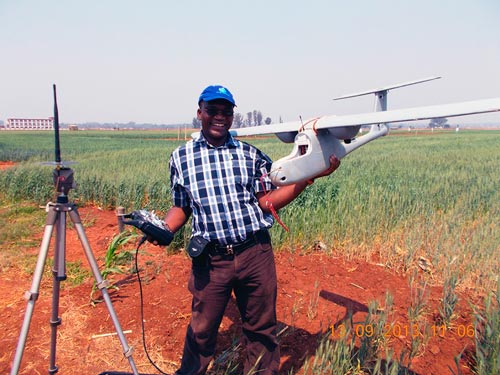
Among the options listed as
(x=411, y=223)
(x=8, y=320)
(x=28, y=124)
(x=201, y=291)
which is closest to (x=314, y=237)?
Answer: (x=411, y=223)

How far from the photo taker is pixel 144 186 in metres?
7.18

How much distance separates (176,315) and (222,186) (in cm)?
163

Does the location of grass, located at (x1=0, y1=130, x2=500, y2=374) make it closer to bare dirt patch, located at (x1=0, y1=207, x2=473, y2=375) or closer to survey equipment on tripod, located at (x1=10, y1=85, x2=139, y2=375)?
bare dirt patch, located at (x1=0, y1=207, x2=473, y2=375)

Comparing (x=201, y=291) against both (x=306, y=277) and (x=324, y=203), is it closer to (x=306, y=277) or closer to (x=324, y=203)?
(x=306, y=277)

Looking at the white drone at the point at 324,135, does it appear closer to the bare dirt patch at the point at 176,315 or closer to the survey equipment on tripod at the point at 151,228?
the survey equipment on tripod at the point at 151,228

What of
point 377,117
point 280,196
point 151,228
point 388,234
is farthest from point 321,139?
point 388,234

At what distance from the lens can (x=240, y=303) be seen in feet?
7.43

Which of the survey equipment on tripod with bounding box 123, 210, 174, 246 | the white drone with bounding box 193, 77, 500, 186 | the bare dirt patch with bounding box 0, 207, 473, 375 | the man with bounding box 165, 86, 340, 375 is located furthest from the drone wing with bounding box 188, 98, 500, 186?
the bare dirt patch with bounding box 0, 207, 473, 375

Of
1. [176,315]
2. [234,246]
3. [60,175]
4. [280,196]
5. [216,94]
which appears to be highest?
[216,94]

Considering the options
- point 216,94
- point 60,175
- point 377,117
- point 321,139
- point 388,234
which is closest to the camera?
point 377,117

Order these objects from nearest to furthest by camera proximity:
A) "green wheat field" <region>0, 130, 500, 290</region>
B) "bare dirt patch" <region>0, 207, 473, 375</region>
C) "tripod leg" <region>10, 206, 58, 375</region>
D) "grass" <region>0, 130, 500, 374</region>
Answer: "tripod leg" <region>10, 206, 58, 375</region>
"grass" <region>0, 130, 500, 374</region>
"bare dirt patch" <region>0, 207, 473, 375</region>
"green wheat field" <region>0, 130, 500, 290</region>

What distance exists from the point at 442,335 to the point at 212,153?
2.18 metres

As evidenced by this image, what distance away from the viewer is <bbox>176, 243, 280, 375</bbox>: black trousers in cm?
213

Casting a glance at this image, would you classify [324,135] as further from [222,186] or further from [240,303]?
[240,303]
